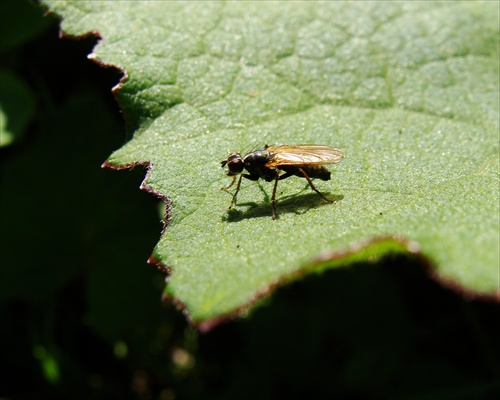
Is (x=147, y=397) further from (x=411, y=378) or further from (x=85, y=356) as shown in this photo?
(x=411, y=378)

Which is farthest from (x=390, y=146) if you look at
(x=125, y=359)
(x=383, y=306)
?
(x=125, y=359)

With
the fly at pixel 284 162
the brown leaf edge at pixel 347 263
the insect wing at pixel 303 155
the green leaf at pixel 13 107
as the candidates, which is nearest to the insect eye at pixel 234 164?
the fly at pixel 284 162

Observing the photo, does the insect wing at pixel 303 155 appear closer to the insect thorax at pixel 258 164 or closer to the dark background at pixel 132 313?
the insect thorax at pixel 258 164

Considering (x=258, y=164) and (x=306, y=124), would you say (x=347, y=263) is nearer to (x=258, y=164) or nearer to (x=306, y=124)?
(x=258, y=164)

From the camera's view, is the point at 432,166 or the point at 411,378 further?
the point at 411,378

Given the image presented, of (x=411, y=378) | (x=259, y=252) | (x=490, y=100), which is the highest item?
(x=259, y=252)

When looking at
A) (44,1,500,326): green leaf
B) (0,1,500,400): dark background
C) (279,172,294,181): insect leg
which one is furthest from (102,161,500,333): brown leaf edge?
(0,1,500,400): dark background
